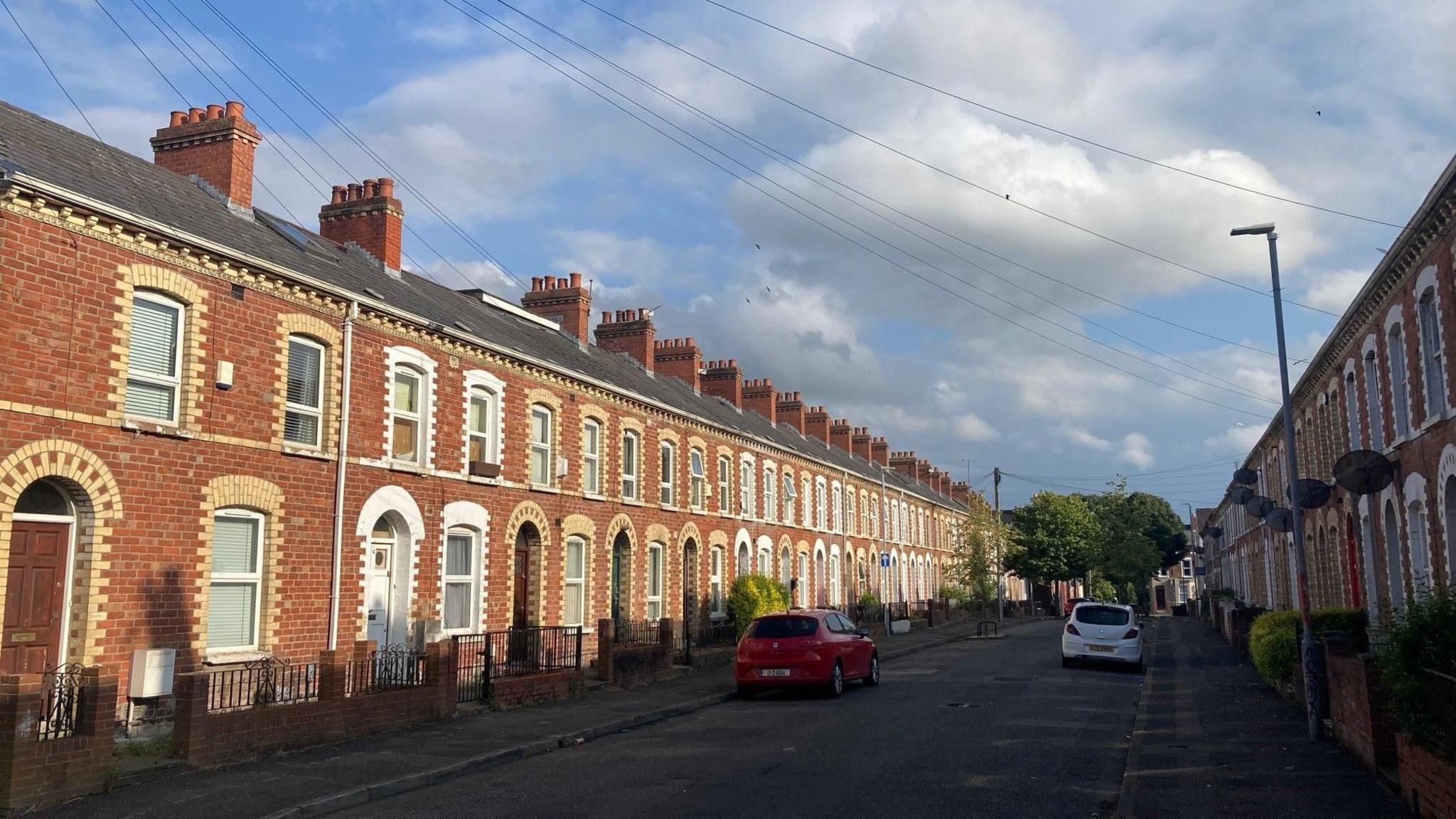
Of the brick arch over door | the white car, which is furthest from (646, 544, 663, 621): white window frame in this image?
the brick arch over door

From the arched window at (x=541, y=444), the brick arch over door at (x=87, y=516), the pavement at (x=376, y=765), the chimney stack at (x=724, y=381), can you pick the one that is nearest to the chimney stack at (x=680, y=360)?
the chimney stack at (x=724, y=381)

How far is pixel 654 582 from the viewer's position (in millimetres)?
28578

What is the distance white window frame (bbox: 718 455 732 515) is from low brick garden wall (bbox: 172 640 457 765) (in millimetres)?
17584

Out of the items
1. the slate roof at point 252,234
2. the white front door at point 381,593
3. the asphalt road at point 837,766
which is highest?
the slate roof at point 252,234

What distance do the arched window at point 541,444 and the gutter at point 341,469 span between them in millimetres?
5907

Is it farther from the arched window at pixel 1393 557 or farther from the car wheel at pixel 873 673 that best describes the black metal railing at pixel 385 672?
the arched window at pixel 1393 557

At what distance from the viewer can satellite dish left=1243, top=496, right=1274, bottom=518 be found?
18.1 m

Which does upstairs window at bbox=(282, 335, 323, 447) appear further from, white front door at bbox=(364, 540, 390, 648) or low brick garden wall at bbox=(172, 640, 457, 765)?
low brick garden wall at bbox=(172, 640, 457, 765)

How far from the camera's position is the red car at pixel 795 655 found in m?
19.3

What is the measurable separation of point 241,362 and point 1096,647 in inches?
744

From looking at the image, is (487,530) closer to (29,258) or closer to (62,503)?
(62,503)

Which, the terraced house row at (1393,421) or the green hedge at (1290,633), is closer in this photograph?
the terraced house row at (1393,421)

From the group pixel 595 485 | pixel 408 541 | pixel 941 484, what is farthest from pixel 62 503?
pixel 941 484

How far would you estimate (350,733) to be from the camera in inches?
544
